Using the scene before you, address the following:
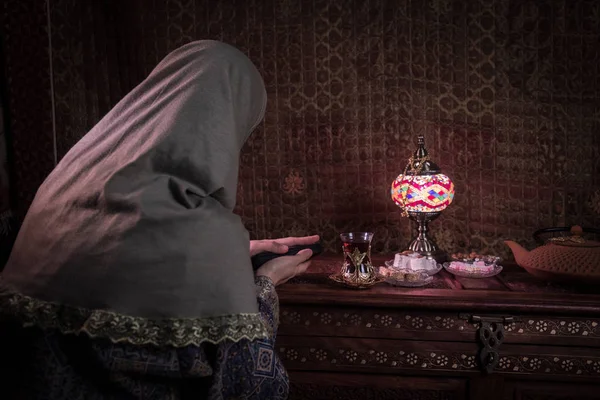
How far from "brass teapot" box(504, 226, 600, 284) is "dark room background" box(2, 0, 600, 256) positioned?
483mm

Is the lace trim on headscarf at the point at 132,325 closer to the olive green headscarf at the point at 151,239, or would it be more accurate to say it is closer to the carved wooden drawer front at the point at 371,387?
the olive green headscarf at the point at 151,239

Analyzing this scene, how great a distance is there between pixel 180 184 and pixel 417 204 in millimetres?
1259

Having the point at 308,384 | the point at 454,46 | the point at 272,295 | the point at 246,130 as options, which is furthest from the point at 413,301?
the point at 454,46

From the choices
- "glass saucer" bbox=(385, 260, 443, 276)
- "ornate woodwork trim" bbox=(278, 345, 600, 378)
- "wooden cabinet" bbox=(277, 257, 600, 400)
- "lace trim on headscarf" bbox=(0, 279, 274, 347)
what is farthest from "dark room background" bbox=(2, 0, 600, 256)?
"lace trim on headscarf" bbox=(0, 279, 274, 347)

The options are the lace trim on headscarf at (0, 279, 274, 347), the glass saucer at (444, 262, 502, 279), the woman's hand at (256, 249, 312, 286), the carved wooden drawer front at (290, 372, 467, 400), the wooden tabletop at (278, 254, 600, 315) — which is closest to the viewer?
the lace trim on headscarf at (0, 279, 274, 347)

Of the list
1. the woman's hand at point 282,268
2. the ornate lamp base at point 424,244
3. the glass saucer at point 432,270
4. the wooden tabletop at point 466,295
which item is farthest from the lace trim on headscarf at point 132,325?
the ornate lamp base at point 424,244

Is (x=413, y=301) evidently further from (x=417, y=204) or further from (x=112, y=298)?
(x=112, y=298)

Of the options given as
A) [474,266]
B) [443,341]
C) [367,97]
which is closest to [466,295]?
[443,341]

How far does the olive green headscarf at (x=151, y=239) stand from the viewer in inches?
46.5

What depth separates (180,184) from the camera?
1209mm

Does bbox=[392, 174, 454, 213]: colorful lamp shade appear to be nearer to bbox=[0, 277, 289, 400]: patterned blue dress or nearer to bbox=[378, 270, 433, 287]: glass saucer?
bbox=[378, 270, 433, 287]: glass saucer

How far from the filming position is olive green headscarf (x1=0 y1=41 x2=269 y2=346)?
1.18 m

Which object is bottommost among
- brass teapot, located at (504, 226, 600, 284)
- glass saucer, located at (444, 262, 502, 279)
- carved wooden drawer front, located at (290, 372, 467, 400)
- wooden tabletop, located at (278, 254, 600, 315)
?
carved wooden drawer front, located at (290, 372, 467, 400)

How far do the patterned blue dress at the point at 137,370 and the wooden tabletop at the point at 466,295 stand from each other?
686 millimetres
